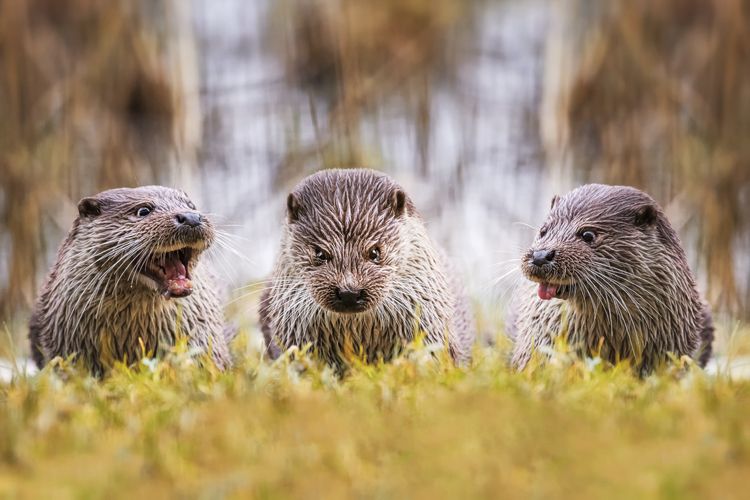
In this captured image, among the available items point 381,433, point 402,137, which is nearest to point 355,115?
point 402,137

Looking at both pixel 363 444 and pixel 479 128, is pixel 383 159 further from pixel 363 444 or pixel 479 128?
pixel 363 444

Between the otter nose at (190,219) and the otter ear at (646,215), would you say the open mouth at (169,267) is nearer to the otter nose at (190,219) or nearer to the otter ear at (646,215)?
the otter nose at (190,219)

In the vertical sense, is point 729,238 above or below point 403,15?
below

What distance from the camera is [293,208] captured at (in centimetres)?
421

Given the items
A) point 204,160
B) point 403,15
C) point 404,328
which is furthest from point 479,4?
point 404,328

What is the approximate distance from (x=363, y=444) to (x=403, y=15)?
5.99 m

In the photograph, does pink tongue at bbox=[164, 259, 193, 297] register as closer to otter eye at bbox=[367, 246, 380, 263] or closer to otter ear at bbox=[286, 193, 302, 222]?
otter ear at bbox=[286, 193, 302, 222]

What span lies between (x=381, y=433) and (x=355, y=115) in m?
4.64

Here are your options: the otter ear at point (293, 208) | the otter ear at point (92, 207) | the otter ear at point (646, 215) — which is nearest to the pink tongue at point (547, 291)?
the otter ear at point (646, 215)

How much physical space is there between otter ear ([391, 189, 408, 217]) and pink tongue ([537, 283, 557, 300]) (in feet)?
1.95

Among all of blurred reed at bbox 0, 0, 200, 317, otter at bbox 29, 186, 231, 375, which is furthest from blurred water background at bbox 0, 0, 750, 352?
otter at bbox 29, 186, 231, 375

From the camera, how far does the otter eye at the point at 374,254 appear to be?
4.10m

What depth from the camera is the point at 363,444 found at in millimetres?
3061

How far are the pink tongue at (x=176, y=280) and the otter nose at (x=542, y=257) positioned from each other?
4.13 ft
